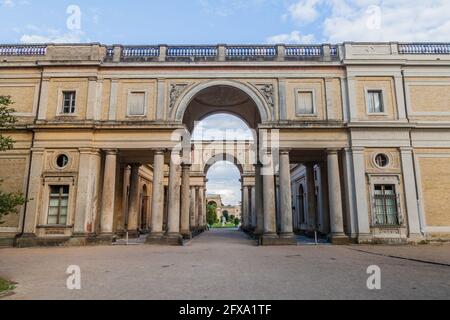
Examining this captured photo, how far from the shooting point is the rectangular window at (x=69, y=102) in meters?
19.5

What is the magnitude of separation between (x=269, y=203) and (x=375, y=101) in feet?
29.4

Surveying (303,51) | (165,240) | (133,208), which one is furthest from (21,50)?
(303,51)

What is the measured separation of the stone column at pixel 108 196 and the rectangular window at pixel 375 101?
1554 centimetres

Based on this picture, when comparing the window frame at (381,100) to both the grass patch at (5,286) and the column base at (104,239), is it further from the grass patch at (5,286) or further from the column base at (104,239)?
the grass patch at (5,286)

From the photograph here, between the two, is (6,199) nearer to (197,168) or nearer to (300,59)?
(300,59)

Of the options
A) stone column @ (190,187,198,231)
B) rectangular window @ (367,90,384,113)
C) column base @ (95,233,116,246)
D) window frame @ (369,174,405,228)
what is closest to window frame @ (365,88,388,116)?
rectangular window @ (367,90,384,113)

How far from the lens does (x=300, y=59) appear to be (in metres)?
19.9

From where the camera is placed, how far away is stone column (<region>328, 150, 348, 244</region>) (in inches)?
699

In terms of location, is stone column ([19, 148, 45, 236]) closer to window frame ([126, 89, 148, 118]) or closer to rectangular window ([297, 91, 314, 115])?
window frame ([126, 89, 148, 118])

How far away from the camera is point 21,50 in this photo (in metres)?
20.6

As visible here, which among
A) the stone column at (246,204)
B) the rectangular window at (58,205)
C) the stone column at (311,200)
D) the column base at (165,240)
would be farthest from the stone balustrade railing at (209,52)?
the stone column at (246,204)

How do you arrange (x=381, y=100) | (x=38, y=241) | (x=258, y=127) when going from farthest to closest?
(x=381, y=100) → (x=258, y=127) → (x=38, y=241)

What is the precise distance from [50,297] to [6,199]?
3.46 metres

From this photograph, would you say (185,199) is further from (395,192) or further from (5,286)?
(5,286)
